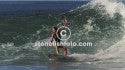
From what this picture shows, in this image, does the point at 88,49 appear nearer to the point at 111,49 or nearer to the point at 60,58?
the point at 111,49

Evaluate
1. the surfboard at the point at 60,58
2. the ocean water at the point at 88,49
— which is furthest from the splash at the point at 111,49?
the surfboard at the point at 60,58

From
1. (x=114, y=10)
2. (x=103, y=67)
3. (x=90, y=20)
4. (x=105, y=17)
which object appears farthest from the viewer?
(x=90, y=20)

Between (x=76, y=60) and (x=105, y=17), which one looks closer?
(x=76, y=60)

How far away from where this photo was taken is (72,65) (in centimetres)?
1828

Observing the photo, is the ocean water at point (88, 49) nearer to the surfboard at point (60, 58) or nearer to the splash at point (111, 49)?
the splash at point (111, 49)

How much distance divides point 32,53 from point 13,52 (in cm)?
97

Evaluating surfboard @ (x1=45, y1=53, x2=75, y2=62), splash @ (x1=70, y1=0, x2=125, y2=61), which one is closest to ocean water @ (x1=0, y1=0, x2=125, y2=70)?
splash @ (x1=70, y1=0, x2=125, y2=61)

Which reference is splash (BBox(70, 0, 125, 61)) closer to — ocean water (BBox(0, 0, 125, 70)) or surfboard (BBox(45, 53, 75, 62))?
ocean water (BBox(0, 0, 125, 70))

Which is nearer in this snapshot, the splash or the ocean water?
the ocean water

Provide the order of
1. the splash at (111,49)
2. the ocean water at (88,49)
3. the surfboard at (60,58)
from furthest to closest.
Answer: the splash at (111,49) → the surfboard at (60,58) → the ocean water at (88,49)

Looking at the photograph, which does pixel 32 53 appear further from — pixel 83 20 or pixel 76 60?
pixel 83 20

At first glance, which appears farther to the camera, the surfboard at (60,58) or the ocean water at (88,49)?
the surfboard at (60,58)

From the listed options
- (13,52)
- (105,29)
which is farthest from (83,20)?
(13,52)

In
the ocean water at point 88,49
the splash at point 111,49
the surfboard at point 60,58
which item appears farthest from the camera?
the splash at point 111,49
